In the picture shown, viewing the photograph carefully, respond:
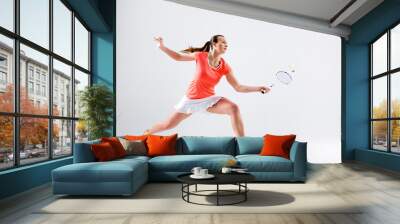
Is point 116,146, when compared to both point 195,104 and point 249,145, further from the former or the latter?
point 195,104

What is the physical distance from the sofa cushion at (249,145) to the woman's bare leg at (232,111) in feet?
4.28

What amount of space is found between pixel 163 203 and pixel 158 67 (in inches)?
171

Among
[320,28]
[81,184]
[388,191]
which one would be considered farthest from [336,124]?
[81,184]

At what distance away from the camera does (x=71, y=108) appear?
7.13 m

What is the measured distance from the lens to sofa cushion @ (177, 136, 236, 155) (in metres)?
6.73

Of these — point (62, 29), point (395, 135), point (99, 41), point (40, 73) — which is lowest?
point (395, 135)

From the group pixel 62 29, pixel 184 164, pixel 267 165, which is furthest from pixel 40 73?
pixel 267 165

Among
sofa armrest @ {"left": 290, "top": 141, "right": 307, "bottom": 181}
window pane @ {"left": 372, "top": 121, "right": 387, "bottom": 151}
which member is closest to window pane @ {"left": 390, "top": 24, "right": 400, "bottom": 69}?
window pane @ {"left": 372, "top": 121, "right": 387, "bottom": 151}

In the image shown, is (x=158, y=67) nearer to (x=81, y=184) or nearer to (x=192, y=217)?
(x=81, y=184)

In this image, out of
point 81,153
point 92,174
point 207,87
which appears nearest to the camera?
point 92,174

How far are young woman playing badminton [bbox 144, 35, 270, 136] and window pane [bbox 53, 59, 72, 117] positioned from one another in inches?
73.4

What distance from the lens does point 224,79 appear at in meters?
8.18

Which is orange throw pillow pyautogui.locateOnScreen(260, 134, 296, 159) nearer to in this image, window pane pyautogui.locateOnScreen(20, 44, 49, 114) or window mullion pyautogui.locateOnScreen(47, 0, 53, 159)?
window mullion pyautogui.locateOnScreen(47, 0, 53, 159)

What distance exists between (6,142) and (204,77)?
4.39 metres
